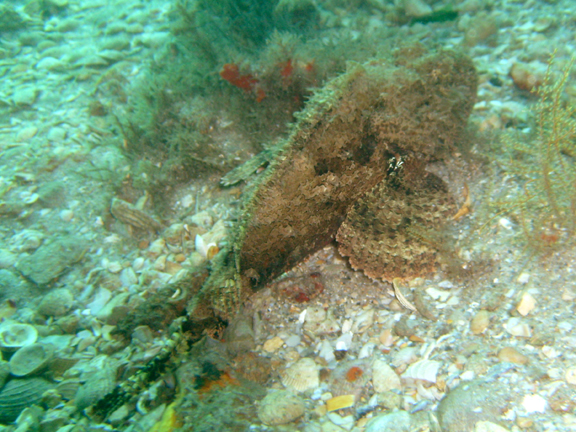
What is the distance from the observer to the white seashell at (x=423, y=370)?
2494 millimetres

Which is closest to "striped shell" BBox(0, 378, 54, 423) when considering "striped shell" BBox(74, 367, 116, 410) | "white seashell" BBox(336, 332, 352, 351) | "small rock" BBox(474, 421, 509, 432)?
"striped shell" BBox(74, 367, 116, 410)

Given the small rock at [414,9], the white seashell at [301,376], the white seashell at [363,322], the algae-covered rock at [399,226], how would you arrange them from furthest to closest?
1. the small rock at [414,9]
2. the algae-covered rock at [399,226]
3. the white seashell at [363,322]
4. the white seashell at [301,376]

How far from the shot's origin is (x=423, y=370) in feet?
8.34

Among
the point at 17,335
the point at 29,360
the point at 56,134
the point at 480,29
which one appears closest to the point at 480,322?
the point at 29,360

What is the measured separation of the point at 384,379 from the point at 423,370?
0.31 metres

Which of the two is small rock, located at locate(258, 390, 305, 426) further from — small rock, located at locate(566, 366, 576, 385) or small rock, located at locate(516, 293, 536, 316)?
small rock, located at locate(516, 293, 536, 316)

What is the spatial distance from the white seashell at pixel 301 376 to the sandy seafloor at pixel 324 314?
1 cm

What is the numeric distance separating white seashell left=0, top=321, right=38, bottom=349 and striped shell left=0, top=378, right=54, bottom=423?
47 centimetres

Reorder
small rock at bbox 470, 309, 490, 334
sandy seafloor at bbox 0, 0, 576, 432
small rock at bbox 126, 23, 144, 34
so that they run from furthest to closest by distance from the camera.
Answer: small rock at bbox 126, 23, 144, 34 < small rock at bbox 470, 309, 490, 334 < sandy seafloor at bbox 0, 0, 576, 432

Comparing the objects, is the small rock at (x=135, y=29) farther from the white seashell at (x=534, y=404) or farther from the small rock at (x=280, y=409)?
the white seashell at (x=534, y=404)

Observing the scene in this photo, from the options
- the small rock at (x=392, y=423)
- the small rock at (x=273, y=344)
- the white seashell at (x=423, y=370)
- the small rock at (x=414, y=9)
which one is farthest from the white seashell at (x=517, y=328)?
the small rock at (x=414, y=9)

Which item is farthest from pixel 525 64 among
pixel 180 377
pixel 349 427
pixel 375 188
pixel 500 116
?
pixel 180 377

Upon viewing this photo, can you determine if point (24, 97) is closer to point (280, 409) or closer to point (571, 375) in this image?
point (280, 409)

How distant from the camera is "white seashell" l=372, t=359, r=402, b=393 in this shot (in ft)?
8.45
